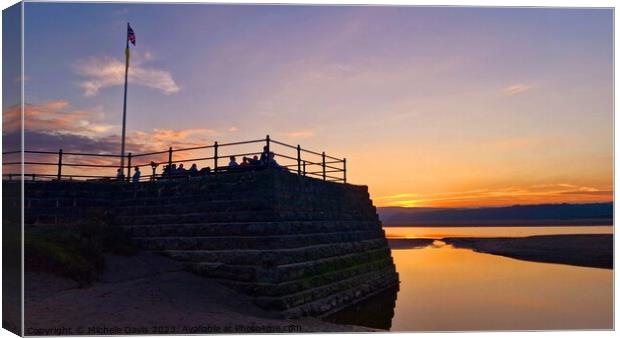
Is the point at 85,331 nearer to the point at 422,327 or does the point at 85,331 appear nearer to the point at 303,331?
the point at 303,331

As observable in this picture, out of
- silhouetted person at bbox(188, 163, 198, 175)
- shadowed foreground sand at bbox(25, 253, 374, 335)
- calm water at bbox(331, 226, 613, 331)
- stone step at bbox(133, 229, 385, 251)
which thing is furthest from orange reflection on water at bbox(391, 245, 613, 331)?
silhouetted person at bbox(188, 163, 198, 175)

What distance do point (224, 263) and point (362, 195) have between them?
434 inches

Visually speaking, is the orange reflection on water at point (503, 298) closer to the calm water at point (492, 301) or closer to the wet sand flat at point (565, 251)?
the calm water at point (492, 301)

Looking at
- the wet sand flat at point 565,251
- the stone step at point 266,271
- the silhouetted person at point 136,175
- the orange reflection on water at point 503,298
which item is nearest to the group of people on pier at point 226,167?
the silhouetted person at point 136,175

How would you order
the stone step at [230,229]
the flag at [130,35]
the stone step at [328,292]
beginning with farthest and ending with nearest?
1. the flag at [130,35]
2. the stone step at [230,229]
3. the stone step at [328,292]

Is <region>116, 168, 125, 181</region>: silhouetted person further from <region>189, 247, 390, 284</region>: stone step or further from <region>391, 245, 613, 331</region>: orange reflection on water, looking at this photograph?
<region>391, 245, 613, 331</region>: orange reflection on water

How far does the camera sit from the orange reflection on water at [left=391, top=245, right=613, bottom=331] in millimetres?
15766

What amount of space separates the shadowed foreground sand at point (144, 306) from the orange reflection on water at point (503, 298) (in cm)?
454

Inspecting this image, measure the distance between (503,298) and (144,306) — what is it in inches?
536

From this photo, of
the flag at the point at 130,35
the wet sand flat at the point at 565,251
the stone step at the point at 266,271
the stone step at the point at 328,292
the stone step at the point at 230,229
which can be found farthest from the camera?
the wet sand flat at the point at 565,251

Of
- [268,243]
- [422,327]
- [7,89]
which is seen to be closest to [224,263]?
[268,243]

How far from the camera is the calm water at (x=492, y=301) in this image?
1576 cm

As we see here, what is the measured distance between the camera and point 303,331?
12398 mm

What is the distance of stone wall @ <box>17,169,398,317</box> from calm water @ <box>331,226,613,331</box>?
1440 millimetres
